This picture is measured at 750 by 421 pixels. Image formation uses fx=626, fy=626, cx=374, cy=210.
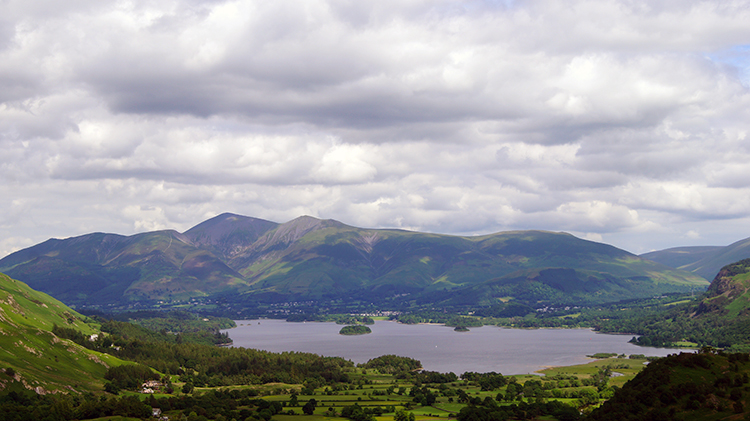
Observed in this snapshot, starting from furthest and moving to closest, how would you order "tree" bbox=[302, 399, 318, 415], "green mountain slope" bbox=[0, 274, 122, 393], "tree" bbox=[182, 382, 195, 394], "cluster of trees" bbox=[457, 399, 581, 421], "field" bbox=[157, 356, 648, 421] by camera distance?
"tree" bbox=[182, 382, 195, 394] → "green mountain slope" bbox=[0, 274, 122, 393] → "tree" bbox=[302, 399, 318, 415] → "field" bbox=[157, 356, 648, 421] → "cluster of trees" bbox=[457, 399, 581, 421]

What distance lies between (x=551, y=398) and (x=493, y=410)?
2619 cm

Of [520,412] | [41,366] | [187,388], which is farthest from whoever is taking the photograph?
[187,388]

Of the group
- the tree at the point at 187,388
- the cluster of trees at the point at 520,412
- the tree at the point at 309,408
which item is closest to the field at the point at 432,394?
the tree at the point at 309,408

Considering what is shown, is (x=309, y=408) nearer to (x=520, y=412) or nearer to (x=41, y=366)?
(x=520, y=412)

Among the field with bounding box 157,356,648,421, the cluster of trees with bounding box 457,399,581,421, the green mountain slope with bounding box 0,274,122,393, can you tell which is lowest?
the field with bounding box 157,356,648,421

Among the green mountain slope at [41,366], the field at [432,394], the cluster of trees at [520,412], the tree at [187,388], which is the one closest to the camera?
the cluster of trees at [520,412]

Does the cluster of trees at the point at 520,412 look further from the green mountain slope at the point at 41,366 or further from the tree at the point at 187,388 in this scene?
the green mountain slope at the point at 41,366

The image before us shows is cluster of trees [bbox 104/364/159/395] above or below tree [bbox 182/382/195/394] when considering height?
above

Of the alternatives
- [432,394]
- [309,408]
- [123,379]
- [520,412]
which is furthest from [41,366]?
[520,412]

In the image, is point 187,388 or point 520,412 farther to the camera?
point 187,388

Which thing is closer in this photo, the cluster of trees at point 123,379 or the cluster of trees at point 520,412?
the cluster of trees at point 520,412

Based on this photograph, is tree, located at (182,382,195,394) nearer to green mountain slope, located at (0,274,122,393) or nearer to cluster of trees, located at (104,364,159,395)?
cluster of trees, located at (104,364,159,395)

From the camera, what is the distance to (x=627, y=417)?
96.5 metres

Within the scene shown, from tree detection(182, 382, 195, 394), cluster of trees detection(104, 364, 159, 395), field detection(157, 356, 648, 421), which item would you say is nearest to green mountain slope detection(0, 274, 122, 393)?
cluster of trees detection(104, 364, 159, 395)
